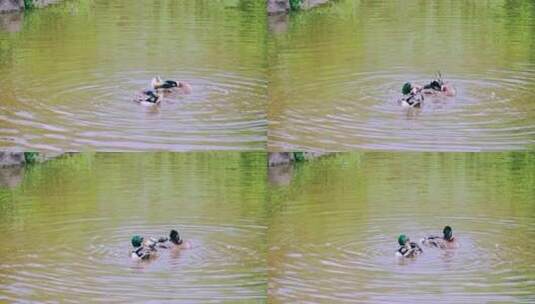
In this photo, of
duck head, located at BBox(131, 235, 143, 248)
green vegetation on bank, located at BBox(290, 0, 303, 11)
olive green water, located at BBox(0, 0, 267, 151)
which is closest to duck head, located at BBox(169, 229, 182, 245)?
duck head, located at BBox(131, 235, 143, 248)

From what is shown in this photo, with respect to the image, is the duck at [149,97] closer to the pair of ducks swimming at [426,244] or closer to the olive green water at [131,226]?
the olive green water at [131,226]

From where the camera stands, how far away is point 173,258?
3.72 metres

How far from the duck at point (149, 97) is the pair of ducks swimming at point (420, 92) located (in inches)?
30.8

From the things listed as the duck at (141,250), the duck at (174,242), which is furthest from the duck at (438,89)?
the duck at (141,250)

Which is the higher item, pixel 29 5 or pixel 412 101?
pixel 29 5

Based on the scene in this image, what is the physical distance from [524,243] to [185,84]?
1209 mm

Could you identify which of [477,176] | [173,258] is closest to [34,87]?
[173,258]

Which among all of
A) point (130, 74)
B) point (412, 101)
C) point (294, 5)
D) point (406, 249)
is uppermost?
point (294, 5)

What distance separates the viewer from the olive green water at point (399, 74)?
12.3 ft

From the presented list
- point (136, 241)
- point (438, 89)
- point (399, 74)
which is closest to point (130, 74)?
point (136, 241)

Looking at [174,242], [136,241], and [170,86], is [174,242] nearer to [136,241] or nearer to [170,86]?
[136,241]

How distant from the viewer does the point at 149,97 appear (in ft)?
12.3

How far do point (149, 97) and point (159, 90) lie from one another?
4 centimetres

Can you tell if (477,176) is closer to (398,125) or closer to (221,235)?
(398,125)
